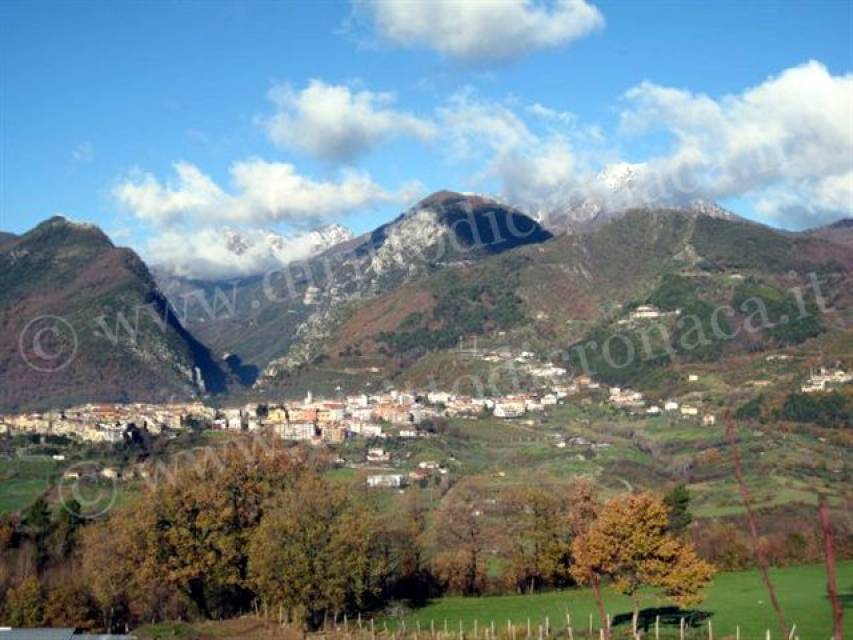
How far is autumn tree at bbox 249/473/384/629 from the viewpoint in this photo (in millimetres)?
28594

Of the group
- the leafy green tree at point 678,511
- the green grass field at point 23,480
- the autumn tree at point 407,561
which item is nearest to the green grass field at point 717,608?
the autumn tree at point 407,561

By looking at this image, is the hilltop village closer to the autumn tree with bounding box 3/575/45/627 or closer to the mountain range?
the mountain range

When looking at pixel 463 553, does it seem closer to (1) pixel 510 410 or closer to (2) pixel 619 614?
(2) pixel 619 614

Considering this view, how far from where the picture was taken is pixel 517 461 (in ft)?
219

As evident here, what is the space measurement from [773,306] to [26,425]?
3074 inches

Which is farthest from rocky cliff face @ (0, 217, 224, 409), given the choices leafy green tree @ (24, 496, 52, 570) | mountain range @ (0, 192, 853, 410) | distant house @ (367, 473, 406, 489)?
leafy green tree @ (24, 496, 52, 570)

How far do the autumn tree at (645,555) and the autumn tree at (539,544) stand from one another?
41.2 feet

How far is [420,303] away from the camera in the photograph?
14950 cm

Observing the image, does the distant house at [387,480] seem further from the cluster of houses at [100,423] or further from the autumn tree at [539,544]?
the cluster of houses at [100,423]

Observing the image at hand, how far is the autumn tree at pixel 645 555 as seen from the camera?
2191 cm

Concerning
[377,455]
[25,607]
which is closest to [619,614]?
[25,607]

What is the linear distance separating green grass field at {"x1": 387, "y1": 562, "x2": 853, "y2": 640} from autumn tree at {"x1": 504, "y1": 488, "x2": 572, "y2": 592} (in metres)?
1.46

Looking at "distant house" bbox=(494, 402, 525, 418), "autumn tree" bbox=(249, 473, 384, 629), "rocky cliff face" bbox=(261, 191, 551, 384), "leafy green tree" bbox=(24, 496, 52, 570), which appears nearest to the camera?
"autumn tree" bbox=(249, 473, 384, 629)

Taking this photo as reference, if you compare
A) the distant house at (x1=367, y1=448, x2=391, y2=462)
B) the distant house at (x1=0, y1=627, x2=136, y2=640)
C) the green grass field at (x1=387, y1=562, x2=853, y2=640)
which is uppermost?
the distant house at (x1=367, y1=448, x2=391, y2=462)
